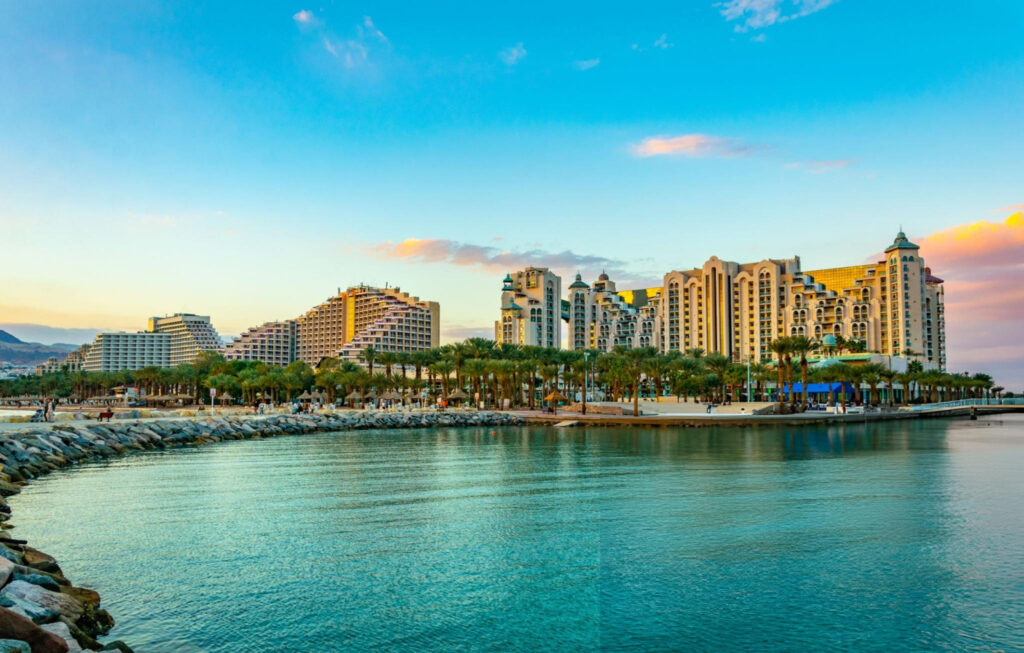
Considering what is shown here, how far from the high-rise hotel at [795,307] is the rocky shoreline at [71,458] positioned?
9924 centimetres

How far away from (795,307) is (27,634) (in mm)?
180140

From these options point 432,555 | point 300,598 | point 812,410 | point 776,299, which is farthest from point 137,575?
point 776,299

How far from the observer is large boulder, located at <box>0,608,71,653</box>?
10.8 metres

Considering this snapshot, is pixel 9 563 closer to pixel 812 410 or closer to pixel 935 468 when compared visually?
pixel 935 468

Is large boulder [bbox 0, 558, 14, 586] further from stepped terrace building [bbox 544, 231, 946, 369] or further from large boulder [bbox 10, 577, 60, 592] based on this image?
stepped terrace building [bbox 544, 231, 946, 369]

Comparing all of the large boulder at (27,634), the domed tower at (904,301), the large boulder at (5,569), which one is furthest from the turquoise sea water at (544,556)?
the domed tower at (904,301)

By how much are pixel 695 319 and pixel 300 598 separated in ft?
597

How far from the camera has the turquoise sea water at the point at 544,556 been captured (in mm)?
13797

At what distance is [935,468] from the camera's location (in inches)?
1527

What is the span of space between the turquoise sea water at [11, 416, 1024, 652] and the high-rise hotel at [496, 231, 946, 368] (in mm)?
134131

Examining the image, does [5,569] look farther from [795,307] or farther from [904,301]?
[904,301]

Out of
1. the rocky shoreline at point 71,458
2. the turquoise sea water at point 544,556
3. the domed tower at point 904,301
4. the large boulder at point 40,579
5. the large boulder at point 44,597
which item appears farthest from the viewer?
the domed tower at point 904,301

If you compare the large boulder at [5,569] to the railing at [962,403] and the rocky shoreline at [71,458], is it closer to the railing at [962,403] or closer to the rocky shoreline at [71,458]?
the rocky shoreline at [71,458]

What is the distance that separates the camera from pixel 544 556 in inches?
739
